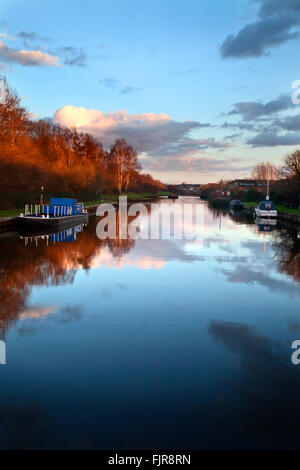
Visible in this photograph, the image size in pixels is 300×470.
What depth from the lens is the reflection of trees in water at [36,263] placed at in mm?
8337

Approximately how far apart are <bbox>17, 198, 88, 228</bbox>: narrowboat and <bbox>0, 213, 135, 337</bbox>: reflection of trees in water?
5.62 meters

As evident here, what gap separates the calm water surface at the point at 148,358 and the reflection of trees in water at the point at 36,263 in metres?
0.06

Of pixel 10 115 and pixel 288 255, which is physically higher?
pixel 10 115

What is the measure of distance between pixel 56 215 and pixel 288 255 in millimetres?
17039

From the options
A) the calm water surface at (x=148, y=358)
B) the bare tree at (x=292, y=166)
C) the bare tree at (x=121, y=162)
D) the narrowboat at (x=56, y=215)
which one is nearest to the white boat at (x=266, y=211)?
the bare tree at (x=292, y=166)

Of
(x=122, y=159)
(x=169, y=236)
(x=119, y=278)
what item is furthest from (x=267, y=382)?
(x=122, y=159)

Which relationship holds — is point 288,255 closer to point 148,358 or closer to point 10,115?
point 148,358

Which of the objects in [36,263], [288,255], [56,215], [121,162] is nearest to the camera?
[36,263]

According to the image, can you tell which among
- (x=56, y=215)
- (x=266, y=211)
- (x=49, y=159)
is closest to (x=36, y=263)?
(x=56, y=215)

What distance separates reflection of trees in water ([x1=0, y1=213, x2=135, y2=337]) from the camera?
834 centimetres

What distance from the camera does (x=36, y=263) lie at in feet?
41.2

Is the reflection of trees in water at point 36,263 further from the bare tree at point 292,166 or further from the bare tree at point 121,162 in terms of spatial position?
the bare tree at point 121,162
